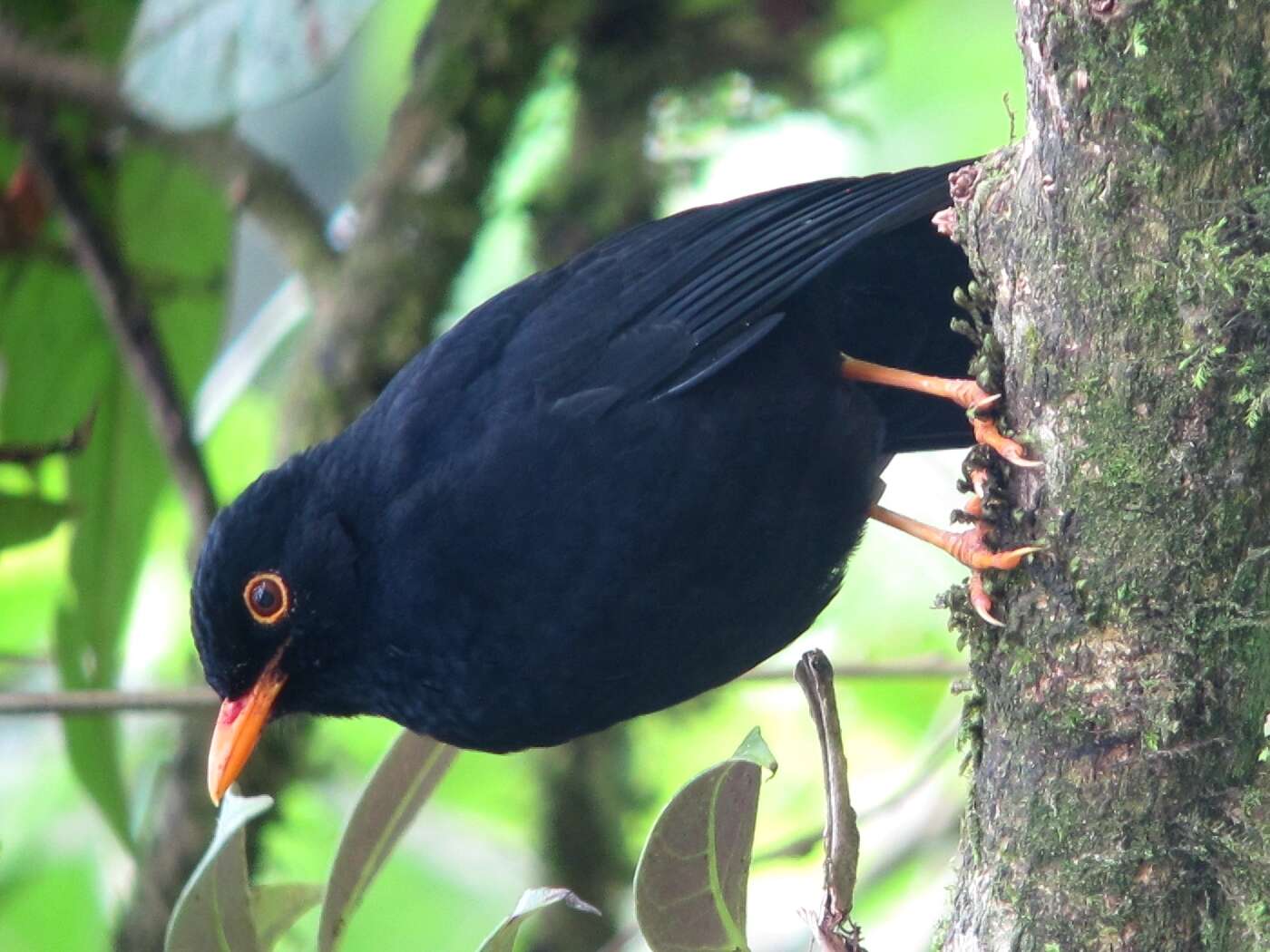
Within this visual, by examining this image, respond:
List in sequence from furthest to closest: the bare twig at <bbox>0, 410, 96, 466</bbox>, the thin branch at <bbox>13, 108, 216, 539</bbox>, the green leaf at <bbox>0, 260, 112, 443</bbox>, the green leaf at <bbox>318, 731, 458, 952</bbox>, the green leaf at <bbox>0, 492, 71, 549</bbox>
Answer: the green leaf at <bbox>0, 260, 112, 443</bbox>
the thin branch at <bbox>13, 108, 216, 539</bbox>
the green leaf at <bbox>0, 492, 71, 549</bbox>
the bare twig at <bbox>0, 410, 96, 466</bbox>
the green leaf at <bbox>318, 731, 458, 952</bbox>

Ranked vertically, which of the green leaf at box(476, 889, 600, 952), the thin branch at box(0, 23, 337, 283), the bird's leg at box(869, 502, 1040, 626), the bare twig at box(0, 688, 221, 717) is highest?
the thin branch at box(0, 23, 337, 283)

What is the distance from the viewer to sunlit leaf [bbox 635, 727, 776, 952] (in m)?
2.21

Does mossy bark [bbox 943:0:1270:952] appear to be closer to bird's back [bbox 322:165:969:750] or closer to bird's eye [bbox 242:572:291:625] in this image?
bird's back [bbox 322:165:969:750]

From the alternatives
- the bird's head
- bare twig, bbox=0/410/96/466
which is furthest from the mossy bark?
bare twig, bbox=0/410/96/466

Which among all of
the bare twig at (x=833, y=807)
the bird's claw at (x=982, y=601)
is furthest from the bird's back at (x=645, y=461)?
the bird's claw at (x=982, y=601)

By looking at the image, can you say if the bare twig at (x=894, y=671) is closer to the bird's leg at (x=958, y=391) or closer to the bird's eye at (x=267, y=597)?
the bird's leg at (x=958, y=391)

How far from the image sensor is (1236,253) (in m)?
1.99

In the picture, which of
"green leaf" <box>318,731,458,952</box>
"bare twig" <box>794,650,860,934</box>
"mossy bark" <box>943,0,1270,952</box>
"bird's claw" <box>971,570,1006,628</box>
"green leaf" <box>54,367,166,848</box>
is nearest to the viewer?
"mossy bark" <box>943,0,1270,952</box>

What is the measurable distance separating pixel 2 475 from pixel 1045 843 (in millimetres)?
5074

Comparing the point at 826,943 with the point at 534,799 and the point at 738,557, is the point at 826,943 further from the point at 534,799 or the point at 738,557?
the point at 534,799

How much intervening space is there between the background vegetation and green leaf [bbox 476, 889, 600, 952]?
1.84 meters

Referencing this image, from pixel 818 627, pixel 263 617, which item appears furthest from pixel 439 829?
pixel 263 617

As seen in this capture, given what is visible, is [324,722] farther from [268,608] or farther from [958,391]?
[958,391]

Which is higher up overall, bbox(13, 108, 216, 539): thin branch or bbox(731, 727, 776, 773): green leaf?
bbox(13, 108, 216, 539): thin branch
